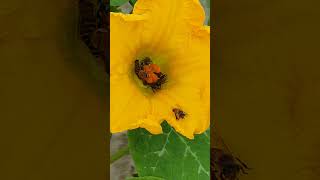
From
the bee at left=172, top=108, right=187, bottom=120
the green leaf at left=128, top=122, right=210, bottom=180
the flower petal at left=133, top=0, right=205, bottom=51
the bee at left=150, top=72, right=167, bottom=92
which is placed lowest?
the green leaf at left=128, top=122, right=210, bottom=180

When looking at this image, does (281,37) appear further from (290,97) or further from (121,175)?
(121,175)

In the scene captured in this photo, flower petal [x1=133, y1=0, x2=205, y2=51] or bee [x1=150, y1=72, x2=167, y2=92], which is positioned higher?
flower petal [x1=133, y1=0, x2=205, y2=51]

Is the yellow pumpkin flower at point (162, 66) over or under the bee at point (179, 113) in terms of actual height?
over

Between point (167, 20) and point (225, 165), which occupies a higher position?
point (167, 20)

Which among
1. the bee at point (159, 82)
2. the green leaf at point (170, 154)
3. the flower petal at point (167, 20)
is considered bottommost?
the green leaf at point (170, 154)
